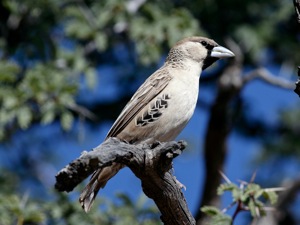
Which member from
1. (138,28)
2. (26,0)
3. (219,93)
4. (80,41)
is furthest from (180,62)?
(80,41)

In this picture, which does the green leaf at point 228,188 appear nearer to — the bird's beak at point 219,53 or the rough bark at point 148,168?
the rough bark at point 148,168

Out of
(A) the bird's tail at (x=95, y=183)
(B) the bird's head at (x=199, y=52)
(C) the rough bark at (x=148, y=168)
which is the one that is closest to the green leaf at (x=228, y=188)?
(A) the bird's tail at (x=95, y=183)

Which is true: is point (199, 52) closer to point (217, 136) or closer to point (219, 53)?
point (219, 53)

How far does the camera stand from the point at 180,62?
7.24 meters

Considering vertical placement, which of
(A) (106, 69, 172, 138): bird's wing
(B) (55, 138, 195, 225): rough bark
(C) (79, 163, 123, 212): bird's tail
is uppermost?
(A) (106, 69, 172, 138): bird's wing

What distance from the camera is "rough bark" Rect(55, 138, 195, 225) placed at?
405 cm

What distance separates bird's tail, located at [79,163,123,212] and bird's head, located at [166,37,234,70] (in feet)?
4.94

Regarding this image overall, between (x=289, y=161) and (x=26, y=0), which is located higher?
(x=26, y=0)

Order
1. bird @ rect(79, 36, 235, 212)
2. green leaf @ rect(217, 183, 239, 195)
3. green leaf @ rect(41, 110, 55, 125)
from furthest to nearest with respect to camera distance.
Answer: green leaf @ rect(41, 110, 55, 125), bird @ rect(79, 36, 235, 212), green leaf @ rect(217, 183, 239, 195)

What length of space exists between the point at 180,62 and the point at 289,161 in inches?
213

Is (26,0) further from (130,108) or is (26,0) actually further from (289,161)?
(289,161)

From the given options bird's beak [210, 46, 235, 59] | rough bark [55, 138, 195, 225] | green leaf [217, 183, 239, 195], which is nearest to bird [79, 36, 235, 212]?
bird's beak [210, 46, 235, 59]

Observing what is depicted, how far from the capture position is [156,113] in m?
6.52

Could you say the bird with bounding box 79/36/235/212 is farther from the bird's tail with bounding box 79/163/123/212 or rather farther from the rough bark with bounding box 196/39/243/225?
the rough bark with bounding box 196/39/243/225
